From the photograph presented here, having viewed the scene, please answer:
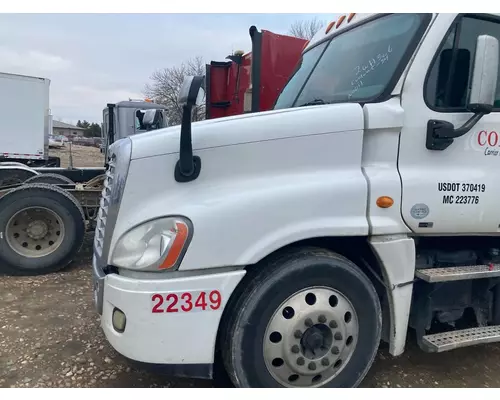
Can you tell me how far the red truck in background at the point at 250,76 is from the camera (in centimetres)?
581

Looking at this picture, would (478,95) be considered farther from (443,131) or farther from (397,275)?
(397,275)

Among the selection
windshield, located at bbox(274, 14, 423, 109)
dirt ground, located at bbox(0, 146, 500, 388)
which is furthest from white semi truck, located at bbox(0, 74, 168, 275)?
windshield, located at bbox(274, 14, 423, 109)

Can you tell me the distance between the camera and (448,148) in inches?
115

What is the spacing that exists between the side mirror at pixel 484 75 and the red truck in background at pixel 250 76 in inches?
87.8

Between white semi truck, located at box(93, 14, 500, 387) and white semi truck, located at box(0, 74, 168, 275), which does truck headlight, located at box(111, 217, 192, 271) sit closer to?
white semi truck, located at box(93, 14, 500, 387)

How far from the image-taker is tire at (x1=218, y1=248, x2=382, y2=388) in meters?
2.52

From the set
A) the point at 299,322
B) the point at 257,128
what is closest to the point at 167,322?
the point at 299,322

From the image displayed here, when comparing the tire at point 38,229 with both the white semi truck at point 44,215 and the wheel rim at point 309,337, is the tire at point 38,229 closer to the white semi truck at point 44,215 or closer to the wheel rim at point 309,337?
the white semi truck at point 44,215

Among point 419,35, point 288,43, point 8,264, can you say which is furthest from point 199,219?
point 288,43

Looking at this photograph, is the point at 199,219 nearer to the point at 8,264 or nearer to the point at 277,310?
the point at 277,310

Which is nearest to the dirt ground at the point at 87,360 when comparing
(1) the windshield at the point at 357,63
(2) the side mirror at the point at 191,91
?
(2) the side mirror at the point at 191,91

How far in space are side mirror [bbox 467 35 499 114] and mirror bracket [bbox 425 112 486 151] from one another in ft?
0.28

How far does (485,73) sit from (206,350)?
2326 mm

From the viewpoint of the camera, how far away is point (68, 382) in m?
3.07
